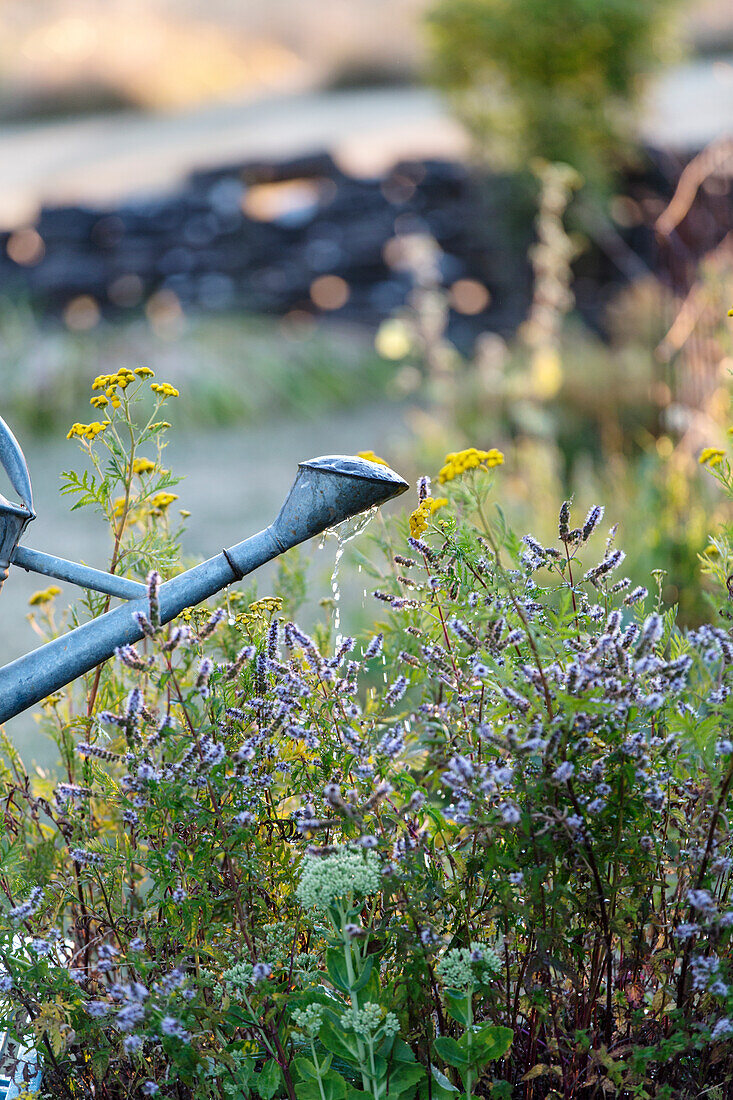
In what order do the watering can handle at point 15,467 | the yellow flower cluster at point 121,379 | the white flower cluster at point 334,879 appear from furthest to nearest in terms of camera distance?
the yellow flower cluster at point 121,379
the watering can handle at point 15,467
the white flower cluster at point 334,879

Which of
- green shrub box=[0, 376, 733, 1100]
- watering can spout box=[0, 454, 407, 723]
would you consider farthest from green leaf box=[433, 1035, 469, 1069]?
watering can spout box=[0, 454, 407, 723]

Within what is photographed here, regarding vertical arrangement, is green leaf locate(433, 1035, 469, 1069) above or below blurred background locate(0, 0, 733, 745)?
below

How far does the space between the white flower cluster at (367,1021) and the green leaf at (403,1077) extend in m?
0.07

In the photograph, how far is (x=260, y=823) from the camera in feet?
4.05

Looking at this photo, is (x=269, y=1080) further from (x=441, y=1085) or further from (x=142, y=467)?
(x=142, y=467)

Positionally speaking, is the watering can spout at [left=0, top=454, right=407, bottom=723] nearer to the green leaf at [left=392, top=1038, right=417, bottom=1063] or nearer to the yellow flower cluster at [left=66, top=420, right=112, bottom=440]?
the yellow flower cluster at [left=66, top=420, right=112, bottom=440]

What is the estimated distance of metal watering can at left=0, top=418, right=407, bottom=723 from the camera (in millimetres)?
1115

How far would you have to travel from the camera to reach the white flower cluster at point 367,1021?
0.99 m

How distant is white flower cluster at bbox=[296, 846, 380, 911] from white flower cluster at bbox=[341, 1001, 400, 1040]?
10 centimetres

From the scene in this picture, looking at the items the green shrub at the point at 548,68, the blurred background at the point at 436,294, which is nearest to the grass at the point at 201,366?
the blurred background at the point at 436,294

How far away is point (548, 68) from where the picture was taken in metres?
8.84

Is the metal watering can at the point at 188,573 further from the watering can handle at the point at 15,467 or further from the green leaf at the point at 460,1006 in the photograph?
the green leaf at the point at 460,1006

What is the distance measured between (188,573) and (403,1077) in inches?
22.7

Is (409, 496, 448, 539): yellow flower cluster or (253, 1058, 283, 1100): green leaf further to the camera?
(409, 496, 448, 539): yellow flower cluster
